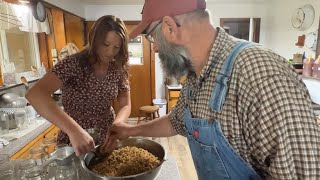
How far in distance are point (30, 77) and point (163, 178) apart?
2358 millimetres

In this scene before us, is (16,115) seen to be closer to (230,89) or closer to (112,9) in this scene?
(230,89)

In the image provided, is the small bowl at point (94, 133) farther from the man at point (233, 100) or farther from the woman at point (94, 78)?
the man at point (233, 100)

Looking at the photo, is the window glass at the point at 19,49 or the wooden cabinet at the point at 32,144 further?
the window glass at the point at 19,49

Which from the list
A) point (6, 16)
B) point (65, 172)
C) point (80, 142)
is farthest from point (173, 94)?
point (65, 172)

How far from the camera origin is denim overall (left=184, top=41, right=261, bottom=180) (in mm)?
624

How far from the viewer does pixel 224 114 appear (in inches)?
24.4

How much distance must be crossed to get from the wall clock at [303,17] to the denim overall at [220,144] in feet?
8.64

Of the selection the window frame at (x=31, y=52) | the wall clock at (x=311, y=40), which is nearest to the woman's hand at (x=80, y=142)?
the window frame at (x=31, y=52)

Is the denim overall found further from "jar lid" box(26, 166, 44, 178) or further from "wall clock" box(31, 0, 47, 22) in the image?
"wall clock" box(31, 0, 47, 22)

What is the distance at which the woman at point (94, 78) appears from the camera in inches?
47.3

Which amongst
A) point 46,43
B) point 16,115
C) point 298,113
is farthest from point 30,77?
point 298,113

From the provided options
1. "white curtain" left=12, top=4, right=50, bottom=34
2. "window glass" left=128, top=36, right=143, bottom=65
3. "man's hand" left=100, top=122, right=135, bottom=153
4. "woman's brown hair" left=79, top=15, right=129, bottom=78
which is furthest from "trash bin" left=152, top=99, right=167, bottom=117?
"man's hand" left=100, top=122, right=135, bottom=153

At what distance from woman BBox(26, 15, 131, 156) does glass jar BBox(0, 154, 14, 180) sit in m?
0.32

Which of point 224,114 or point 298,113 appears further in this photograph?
point 224,114
